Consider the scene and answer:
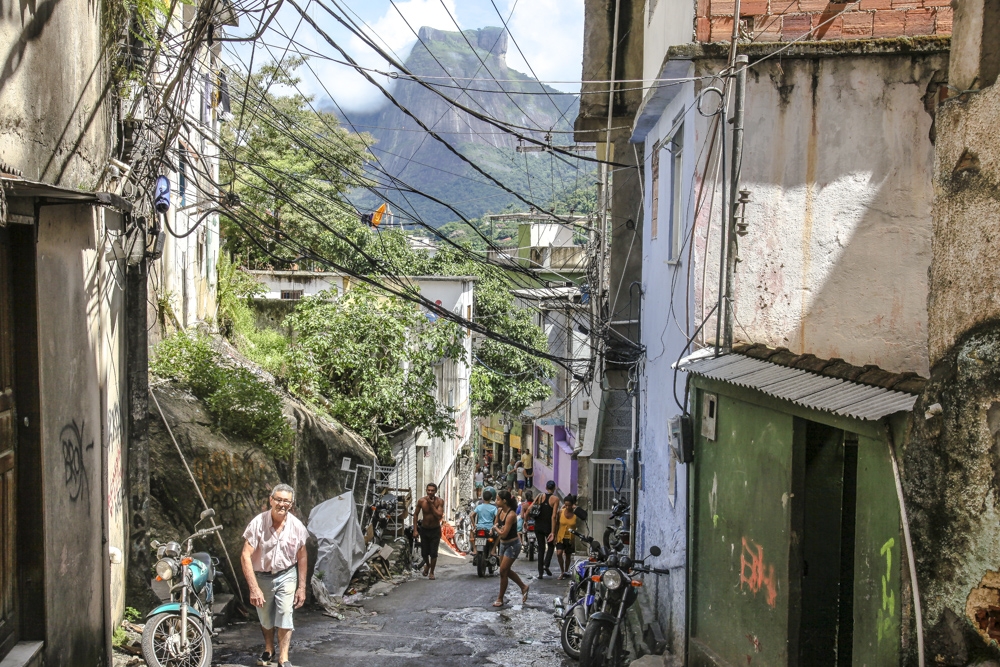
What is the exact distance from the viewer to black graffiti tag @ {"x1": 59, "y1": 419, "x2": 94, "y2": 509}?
5.82 meters

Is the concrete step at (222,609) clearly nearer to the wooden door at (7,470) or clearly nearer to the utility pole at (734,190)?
the wooden door at (7,470)

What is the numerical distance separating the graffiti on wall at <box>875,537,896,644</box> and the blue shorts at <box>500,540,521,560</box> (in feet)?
24.2

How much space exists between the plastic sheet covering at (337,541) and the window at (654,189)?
5938 mm

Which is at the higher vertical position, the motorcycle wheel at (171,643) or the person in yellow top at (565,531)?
the motorcycle wheel at (171,643)

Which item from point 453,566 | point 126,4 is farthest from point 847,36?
point 453,566

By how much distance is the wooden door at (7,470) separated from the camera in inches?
198

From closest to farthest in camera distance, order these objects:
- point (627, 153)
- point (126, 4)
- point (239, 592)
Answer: point (126, 4)
point (239, 592)
point (627, 153)

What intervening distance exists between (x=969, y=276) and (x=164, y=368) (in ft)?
29.1

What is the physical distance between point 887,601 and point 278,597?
4.93 meters

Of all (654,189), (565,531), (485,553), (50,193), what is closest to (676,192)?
(654,189)

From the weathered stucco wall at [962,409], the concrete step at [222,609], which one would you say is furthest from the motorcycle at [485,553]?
the weathered stucco wall at [962,409]

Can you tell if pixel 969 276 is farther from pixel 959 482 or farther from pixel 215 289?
pixel 215 289

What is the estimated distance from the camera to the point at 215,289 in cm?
1705

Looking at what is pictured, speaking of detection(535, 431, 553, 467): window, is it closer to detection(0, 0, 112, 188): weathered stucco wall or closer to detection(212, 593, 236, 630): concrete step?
detection(212, 593, 236, 630): concrete step
